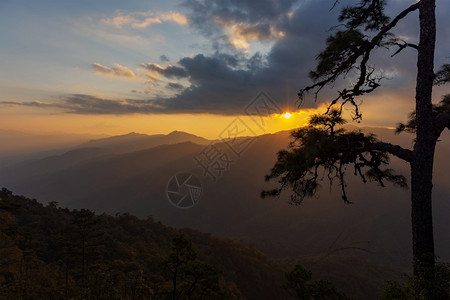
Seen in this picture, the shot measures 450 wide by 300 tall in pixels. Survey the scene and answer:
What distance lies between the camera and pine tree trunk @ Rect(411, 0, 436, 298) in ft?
19.8

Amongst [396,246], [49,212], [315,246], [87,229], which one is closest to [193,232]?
[49,212]

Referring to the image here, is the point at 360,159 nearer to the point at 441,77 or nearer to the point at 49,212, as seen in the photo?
the point at 441,77

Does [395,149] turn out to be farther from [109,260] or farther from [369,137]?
[109,260]

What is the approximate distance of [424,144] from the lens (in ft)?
20.0

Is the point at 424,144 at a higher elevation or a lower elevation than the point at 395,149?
higher

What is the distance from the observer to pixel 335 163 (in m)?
6.93

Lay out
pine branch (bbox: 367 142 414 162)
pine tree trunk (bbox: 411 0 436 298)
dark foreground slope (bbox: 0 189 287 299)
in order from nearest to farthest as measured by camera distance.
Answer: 1. pine tree trunk (bbox: 411 0 436 298)
2. pine branch (bbox: 367 142 414 162)
3. dark foreground slope (bbox: 0 189 287 299)

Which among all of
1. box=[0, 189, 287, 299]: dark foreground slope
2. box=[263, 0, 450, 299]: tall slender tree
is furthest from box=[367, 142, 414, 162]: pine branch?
box=[0, 189, 287, 299]: dark foreground slope

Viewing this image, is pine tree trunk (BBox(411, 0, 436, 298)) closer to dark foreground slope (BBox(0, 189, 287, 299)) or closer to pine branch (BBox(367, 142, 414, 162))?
pine branch (BBox(367, 142, 414, 162))

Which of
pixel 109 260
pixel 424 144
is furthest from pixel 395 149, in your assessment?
pixel 109 260

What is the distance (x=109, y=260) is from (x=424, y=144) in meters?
35.1

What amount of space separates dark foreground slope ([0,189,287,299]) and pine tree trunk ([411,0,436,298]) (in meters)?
5.13

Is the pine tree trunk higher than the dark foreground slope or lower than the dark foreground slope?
higher

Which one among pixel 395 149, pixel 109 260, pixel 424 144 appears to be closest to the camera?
pixel 424 144
